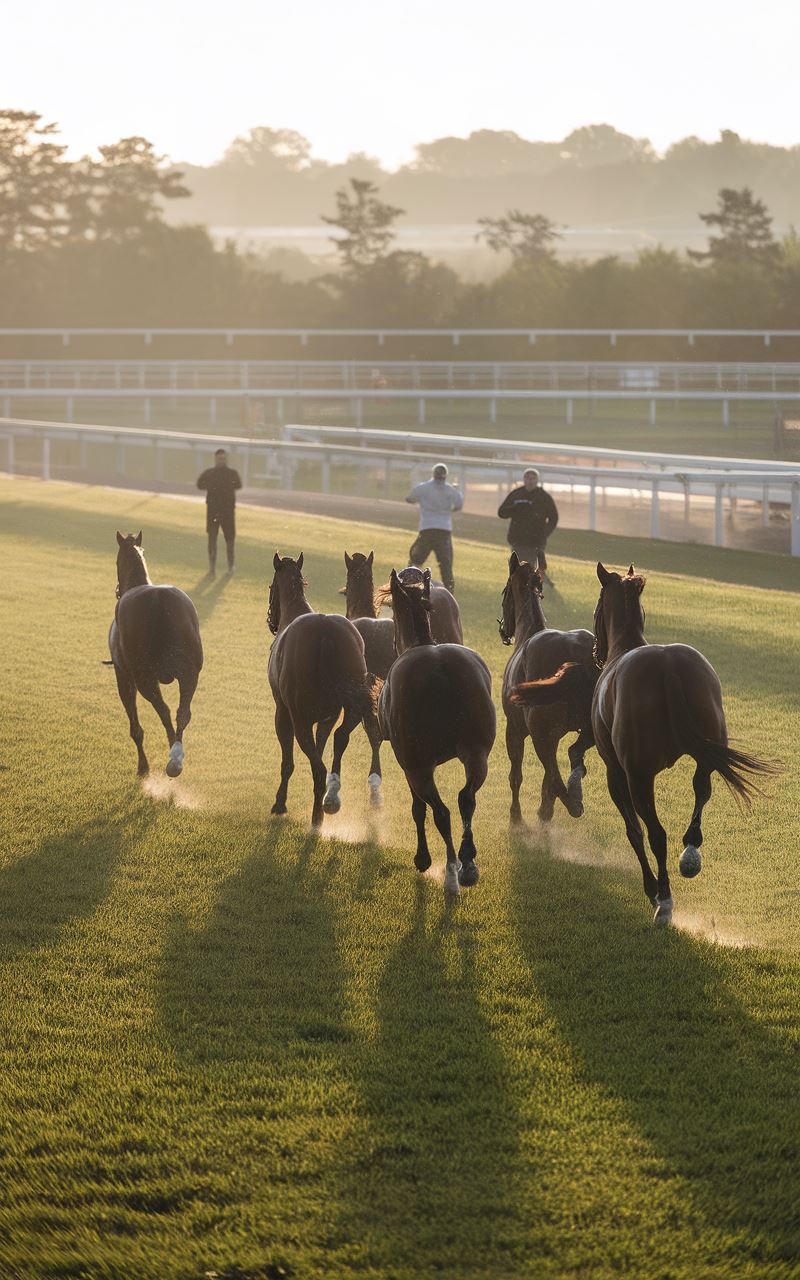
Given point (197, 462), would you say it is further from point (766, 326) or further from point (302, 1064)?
point (302, 1064)

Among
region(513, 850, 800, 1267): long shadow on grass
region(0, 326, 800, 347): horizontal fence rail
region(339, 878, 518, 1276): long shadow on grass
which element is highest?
region(0, 326, 800, 347): horizontal fence rail

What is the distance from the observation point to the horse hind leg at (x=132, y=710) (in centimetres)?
1097

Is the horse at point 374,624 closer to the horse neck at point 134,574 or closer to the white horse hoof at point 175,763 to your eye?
the white horse hoof at point 175,763

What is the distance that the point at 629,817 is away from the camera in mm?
7707

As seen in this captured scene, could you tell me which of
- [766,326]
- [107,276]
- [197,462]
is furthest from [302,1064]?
[107,276]

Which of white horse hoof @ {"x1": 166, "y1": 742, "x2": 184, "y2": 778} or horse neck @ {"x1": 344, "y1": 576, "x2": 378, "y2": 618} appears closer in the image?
white horse hoof @ {"x1": 166, "y1": 742, "x2": 184, "y2": 778}

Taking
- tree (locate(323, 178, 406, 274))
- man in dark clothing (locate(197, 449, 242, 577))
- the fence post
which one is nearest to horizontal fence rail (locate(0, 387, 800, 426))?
the fence post

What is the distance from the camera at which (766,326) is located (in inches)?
2110

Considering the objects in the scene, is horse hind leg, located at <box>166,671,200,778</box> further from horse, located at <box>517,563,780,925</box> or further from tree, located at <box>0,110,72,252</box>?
tree, located at <box>0,110,72,252</box>

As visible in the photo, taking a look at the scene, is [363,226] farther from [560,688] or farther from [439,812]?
[439,812]

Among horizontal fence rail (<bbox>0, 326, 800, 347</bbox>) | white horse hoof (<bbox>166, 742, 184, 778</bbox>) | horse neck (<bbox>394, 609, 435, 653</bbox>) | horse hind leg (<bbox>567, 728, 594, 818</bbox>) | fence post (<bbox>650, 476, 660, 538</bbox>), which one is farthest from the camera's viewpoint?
horizontal fence rail (<bbox>0, 326, 800, 347</bbox>)

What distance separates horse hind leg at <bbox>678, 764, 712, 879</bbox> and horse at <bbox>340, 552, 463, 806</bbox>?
9.52 ft

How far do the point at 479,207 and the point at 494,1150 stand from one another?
19225cm

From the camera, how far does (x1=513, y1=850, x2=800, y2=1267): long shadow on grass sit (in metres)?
4.81
